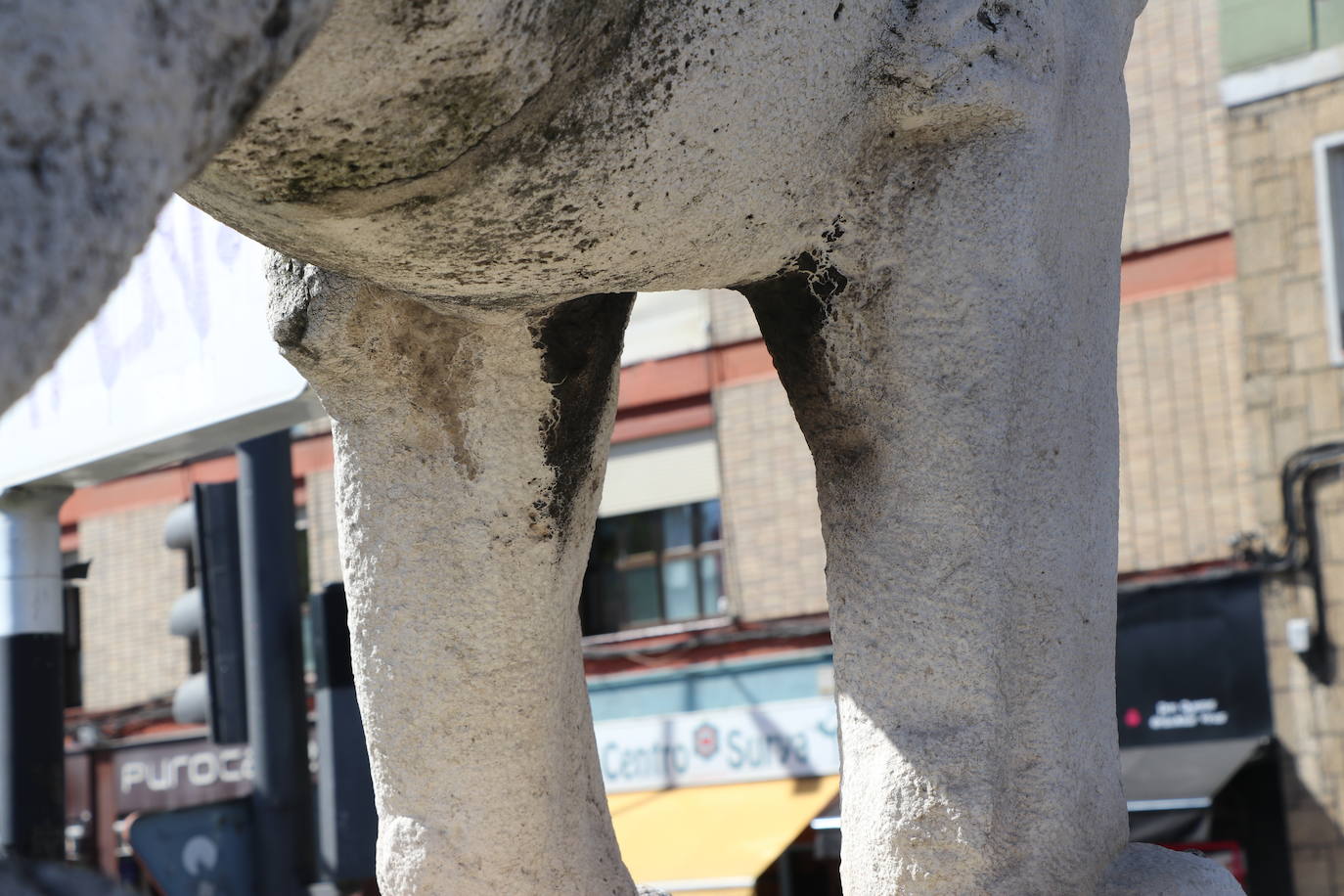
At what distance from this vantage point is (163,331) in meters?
4.54

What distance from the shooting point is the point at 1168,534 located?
30.4ft

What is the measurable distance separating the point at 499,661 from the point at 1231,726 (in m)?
7.68

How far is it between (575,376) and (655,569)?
9.43m

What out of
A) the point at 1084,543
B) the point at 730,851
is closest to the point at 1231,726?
the point at 730,851

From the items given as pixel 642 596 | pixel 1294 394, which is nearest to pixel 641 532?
pixel 642 596

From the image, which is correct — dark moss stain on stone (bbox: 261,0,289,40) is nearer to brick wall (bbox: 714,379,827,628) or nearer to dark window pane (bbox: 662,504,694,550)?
brick wall (bbox: 714,379,827,628)

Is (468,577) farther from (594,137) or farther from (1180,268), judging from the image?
(1180,268)

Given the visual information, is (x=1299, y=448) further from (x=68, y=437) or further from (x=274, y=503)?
(x=68, y=437)

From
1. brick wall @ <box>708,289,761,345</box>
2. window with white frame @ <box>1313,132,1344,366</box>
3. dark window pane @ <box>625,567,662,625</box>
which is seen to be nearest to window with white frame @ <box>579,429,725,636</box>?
Result: dark window pane @ <box>625,567,662,625</box>

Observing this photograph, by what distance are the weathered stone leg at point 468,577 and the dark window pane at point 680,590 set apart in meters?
9.23

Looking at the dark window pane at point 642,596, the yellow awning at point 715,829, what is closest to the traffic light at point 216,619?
the yellow awning at point 715,829

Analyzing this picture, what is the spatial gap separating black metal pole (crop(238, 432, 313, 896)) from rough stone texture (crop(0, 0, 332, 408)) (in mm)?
4067

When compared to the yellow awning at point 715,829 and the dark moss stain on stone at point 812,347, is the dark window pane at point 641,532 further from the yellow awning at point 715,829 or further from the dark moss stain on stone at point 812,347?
the dark moss stain on stone at point 812,347

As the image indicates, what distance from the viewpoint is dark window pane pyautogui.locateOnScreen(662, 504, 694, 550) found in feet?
36.6
